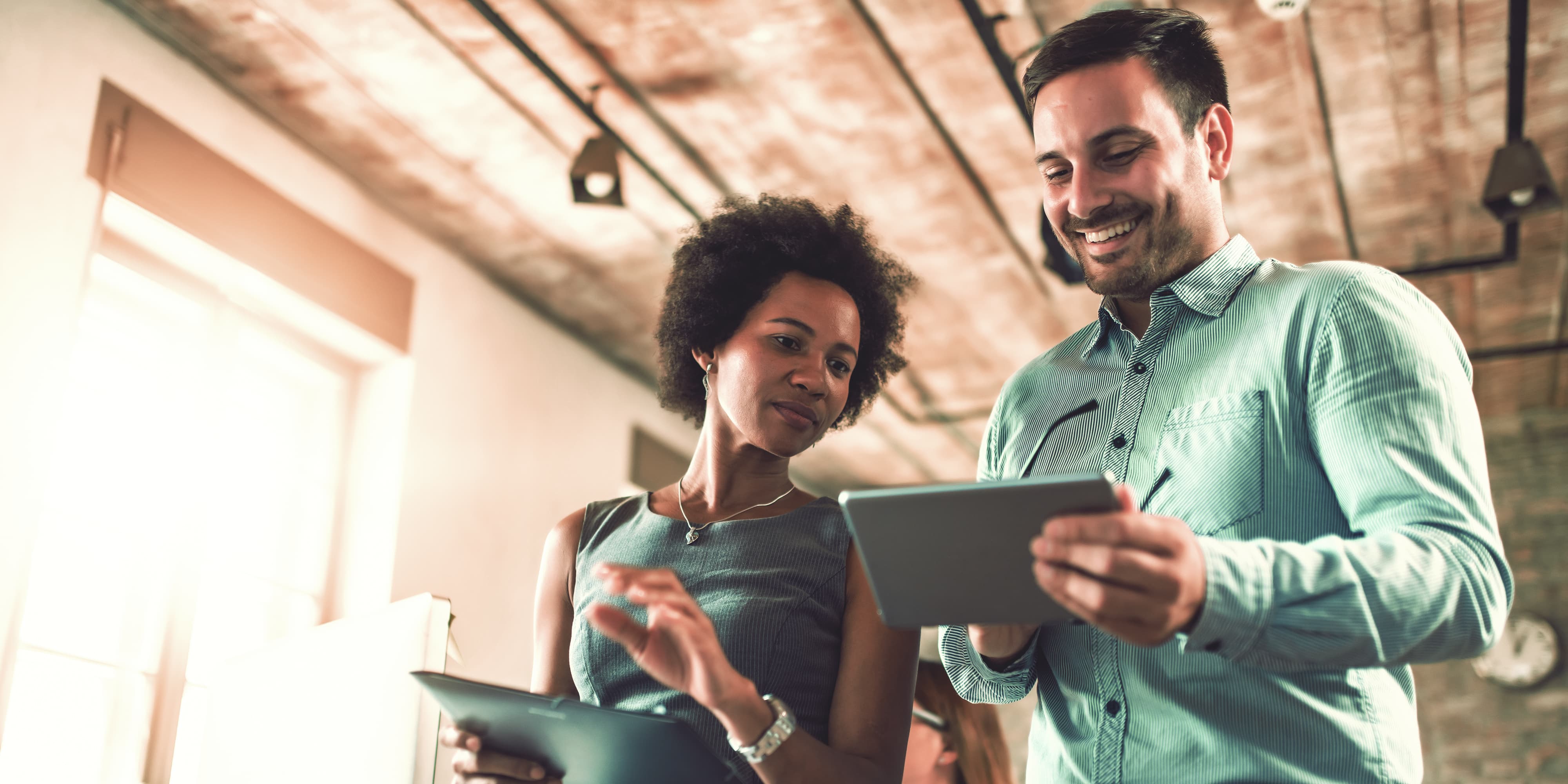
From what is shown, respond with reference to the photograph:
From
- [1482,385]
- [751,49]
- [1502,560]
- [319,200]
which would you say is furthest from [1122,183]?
[1482,385]

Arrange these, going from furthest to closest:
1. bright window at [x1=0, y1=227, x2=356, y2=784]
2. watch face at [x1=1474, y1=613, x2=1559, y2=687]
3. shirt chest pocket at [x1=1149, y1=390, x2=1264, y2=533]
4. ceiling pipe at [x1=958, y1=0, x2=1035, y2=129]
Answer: watch face at [x1=1474, y1=613, x2=1559, y2=687] < ceiling pipe at [x1=958, y1=0, x2=1035, y2=129] < bright window at [x1=0, y1=227, x2=356, y2=784] < shirt chest pocket at [x1=1149, y1=390, x2=1264, y2=533]

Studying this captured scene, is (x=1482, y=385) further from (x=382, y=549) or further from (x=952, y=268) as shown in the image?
(x=382, y=549)

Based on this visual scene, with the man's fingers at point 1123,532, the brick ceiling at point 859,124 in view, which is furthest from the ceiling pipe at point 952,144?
the man's fingers at point 1123,532

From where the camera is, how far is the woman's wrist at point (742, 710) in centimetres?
127

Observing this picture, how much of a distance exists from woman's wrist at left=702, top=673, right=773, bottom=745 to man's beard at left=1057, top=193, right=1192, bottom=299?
0.59 meters

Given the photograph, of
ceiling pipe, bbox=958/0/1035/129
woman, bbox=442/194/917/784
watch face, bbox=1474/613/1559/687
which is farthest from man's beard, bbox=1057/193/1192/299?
watch face, bbox=1474/613/1559/687

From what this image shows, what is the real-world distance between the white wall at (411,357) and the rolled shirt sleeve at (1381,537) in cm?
316

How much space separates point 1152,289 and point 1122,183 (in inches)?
4.9

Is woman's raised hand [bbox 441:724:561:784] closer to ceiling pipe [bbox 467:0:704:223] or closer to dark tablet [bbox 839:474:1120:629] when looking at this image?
dark tablet [bbox 839:474:1120:629]

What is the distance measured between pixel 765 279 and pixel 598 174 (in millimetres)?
2234

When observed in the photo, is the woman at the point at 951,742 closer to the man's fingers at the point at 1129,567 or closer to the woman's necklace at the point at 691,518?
the woman's necklace at the point at 691,518

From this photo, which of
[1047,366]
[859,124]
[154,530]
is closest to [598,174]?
[859,124]

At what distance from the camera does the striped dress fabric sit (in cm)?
97

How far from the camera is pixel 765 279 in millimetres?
1962
